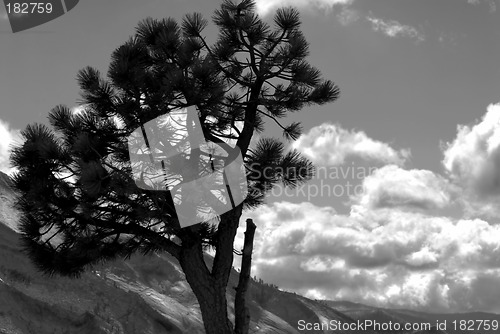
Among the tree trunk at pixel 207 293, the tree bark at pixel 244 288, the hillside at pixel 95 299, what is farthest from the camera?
the hillside at pixel 95 299

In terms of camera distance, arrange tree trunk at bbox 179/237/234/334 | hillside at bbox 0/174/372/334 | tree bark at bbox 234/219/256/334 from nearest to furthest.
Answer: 1. tree trunk at bbox 179/237/234/334
2. tree bark at bbox 234/219/256/334
3. hillside at bbox 0/174/372/334

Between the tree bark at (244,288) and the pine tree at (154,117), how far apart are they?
0.03 m

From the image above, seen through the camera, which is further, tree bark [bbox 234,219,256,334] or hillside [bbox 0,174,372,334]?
hillside [bbox 0,174,372,334]

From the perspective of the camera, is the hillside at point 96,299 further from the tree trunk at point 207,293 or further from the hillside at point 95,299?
the tree trunk at point 207,293

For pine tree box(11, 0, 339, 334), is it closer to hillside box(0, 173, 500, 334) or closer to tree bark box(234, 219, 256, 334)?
tree bark box(234, 219, 256, 334)

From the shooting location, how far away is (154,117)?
13477mm

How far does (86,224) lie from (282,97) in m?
5.58

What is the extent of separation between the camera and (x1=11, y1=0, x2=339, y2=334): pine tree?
43.7ft

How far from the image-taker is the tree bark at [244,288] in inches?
543

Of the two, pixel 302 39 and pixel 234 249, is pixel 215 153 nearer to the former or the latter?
pixel 234 249

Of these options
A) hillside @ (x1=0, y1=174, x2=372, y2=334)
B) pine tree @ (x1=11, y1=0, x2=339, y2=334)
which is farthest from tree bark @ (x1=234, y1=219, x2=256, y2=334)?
hillside @ (x1=0, y1=174, x2=372, y2=334)

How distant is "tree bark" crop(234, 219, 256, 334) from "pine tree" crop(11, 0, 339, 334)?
0.03 m

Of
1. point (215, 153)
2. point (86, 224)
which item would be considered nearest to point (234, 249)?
point (215, 153)

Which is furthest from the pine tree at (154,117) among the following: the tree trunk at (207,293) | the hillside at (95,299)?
the hillside at (95,299)
